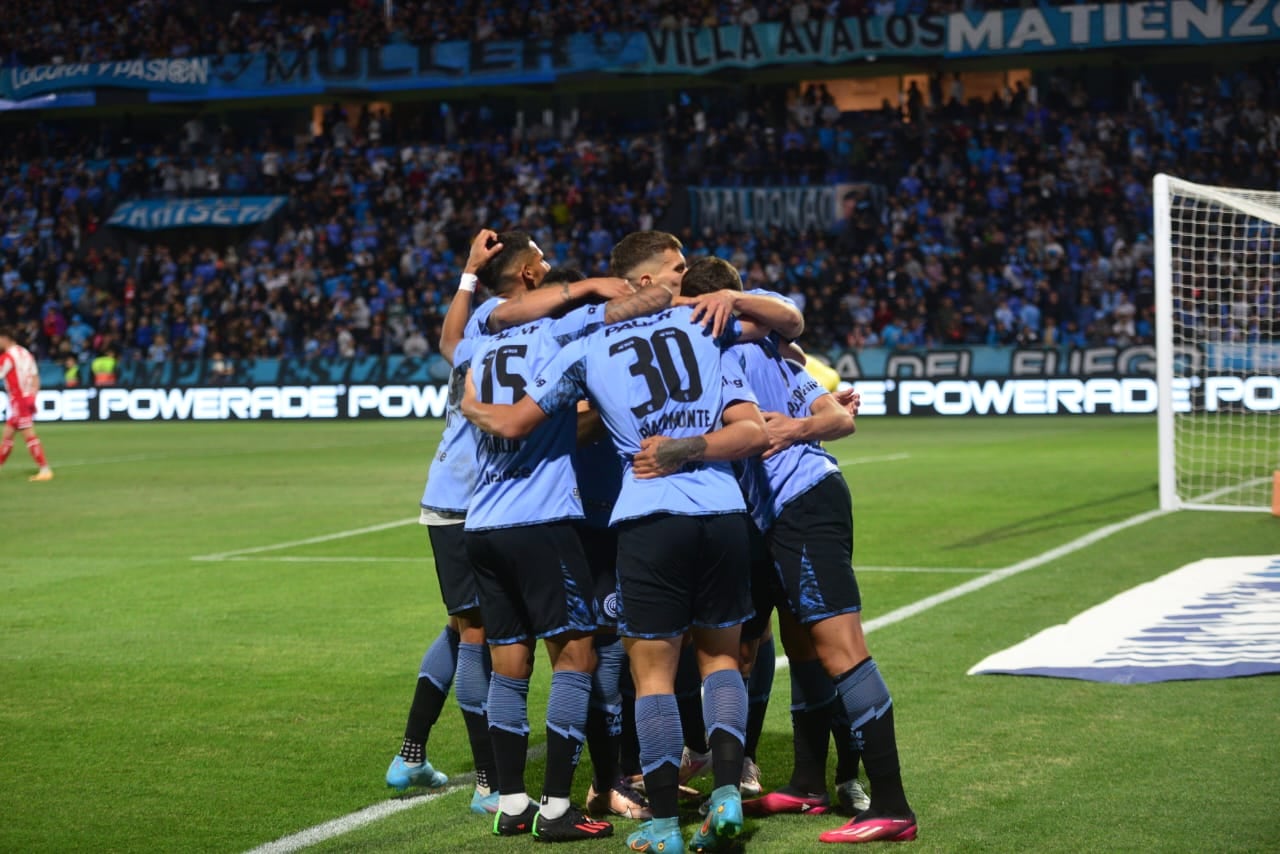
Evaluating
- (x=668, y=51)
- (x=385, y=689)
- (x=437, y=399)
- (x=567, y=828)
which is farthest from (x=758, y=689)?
(x=668, y=51)

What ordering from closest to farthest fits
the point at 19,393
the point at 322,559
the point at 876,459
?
1. the point at 322,559
2. the point at 19,393
3. the point at 876,459

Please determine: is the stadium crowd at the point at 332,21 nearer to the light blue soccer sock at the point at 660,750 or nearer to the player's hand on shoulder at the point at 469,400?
the player's hand on shoulder at the point at 469,400

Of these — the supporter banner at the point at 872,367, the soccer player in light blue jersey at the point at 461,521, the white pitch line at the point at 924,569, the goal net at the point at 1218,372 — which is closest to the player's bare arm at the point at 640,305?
the soccer player in light blue jersey at the point at 461,521

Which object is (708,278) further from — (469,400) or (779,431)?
(469,400)

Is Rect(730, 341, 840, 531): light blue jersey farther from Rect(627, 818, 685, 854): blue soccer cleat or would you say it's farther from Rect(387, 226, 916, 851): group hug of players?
Rect(627, 818, 685, 854): blue soccer cleat

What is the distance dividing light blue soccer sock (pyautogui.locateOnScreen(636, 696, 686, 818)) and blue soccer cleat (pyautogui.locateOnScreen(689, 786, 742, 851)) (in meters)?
0.13

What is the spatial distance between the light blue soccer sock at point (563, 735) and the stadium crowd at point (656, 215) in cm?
2747

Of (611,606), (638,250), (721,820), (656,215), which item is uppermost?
(656,215)

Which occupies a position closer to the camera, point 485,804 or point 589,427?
point 589,427

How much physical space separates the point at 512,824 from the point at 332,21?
145ft

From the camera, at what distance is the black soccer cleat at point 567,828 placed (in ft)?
17.7

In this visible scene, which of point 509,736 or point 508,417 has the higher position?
point 508,417

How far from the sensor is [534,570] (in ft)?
17.9

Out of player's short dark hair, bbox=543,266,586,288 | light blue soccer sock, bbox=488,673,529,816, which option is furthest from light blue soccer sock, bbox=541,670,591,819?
player's short dark hair, bbox=543,266,586,288
